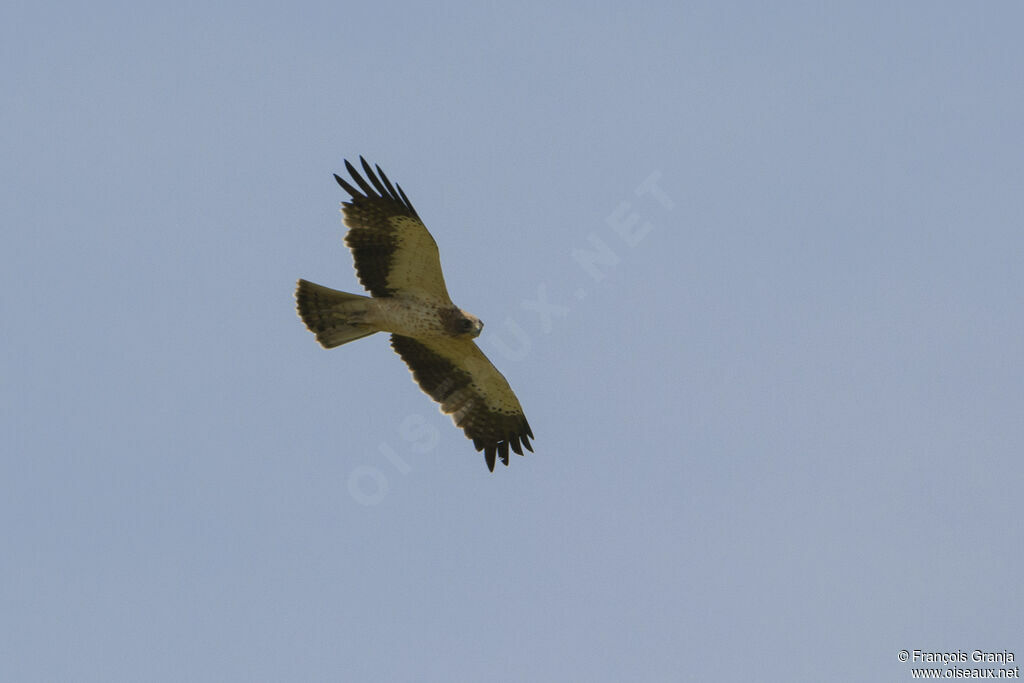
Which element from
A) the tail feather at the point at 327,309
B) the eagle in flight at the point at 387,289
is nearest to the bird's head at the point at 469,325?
the eagle in flight at the point at 387,289

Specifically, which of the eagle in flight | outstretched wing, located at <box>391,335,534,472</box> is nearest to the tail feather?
the eagle in flight

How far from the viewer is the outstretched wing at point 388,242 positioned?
42.8 feet

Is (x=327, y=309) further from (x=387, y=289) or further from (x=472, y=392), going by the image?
(x=472, y=392)

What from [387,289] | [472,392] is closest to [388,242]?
[387,289]

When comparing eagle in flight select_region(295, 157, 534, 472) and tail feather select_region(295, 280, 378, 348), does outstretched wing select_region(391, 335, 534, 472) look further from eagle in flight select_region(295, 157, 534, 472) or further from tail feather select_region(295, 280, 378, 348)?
tail feather select_region(295, 280, 378, 348)

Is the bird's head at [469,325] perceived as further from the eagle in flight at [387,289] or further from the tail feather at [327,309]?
the tail feather at [327,309]

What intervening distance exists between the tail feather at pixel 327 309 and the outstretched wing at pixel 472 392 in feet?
3.48

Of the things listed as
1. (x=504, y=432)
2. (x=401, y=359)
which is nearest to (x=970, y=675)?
(x=504, y=432)

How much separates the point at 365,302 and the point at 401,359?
1314mm

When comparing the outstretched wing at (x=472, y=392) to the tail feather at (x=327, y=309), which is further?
the outstretched wing at (x=472, y=392)

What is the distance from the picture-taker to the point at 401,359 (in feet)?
47.4

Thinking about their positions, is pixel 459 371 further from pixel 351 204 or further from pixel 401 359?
pixel 351 204

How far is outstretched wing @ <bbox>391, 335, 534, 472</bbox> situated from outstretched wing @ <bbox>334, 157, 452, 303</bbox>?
2.86ft

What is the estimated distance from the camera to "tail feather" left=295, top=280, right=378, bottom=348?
13281mm
